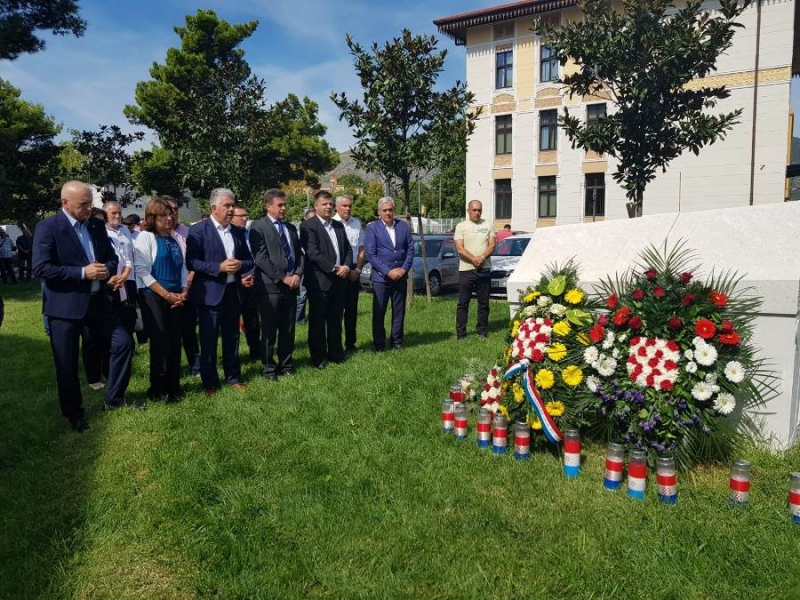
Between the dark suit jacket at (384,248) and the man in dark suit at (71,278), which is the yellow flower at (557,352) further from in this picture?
the dark suit jacket at (384,248)

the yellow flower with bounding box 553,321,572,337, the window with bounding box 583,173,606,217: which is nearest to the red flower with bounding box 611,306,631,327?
the yellow flower with bounding box 553,321,572,337

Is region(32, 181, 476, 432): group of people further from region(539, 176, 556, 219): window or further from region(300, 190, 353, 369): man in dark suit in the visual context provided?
region(539, 176, 556, 219): window

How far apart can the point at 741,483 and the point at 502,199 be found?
33451 millimetres

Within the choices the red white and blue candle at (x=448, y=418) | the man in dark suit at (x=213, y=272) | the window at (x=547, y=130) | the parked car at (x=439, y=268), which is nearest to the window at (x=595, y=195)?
the window at (x=547, y=130)

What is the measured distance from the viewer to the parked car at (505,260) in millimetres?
14039

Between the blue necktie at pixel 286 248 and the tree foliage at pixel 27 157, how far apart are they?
19857 millimetres

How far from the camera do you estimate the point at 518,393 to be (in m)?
4.54

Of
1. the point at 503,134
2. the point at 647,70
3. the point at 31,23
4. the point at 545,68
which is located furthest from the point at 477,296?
the point at 545,68

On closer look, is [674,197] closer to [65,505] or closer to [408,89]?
[408,89]

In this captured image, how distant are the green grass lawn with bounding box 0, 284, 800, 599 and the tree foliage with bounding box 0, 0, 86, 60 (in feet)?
51.0

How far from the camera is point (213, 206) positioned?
6.21m

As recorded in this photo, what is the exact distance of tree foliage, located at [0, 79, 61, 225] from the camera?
23.1 m

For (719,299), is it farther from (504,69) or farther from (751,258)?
(504,69)

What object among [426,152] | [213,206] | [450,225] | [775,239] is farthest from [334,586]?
[450,225]
